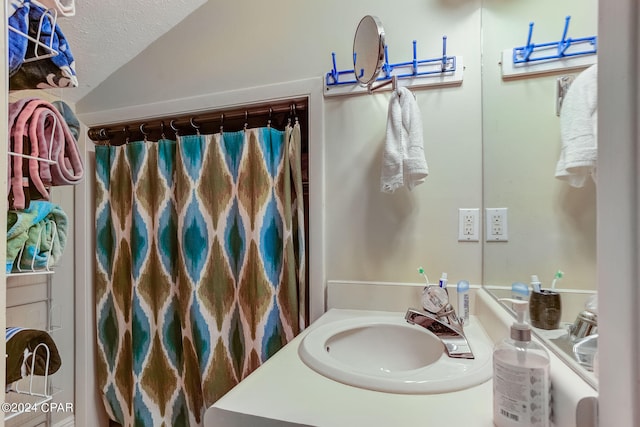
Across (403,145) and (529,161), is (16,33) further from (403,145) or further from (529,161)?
(529,161)

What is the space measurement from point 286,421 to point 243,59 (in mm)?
1325

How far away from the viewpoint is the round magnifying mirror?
0.97m

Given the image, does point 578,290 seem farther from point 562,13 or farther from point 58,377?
point 58,377

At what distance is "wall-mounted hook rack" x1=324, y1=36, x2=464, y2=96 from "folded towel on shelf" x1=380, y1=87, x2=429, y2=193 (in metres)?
0.09

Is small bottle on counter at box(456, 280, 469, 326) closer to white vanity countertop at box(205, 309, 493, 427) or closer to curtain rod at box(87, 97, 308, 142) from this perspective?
white vanity countertop at box(205, 309, 493, 427)

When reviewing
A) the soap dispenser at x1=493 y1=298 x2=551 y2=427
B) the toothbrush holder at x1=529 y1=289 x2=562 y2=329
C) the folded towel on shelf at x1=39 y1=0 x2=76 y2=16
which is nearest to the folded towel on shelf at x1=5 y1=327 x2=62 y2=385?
the folded towel on shelf at x1=39 y1=0 x2=76 y2=16

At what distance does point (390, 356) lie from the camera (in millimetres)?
1004

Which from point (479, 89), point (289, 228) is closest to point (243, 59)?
point (289, 228)

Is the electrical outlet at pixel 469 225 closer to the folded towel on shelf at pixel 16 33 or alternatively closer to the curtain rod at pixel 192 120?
the curtain rod at pixel 192 120

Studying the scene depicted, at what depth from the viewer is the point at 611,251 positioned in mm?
391

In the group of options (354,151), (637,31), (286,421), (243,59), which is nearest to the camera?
(637,31)

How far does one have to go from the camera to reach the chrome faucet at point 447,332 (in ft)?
2.56

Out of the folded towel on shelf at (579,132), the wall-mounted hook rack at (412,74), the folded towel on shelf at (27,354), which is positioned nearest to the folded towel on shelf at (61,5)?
the wall-mounted hook rack at (412,74)

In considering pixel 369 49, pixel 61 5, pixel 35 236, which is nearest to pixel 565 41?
pixel 369 49
